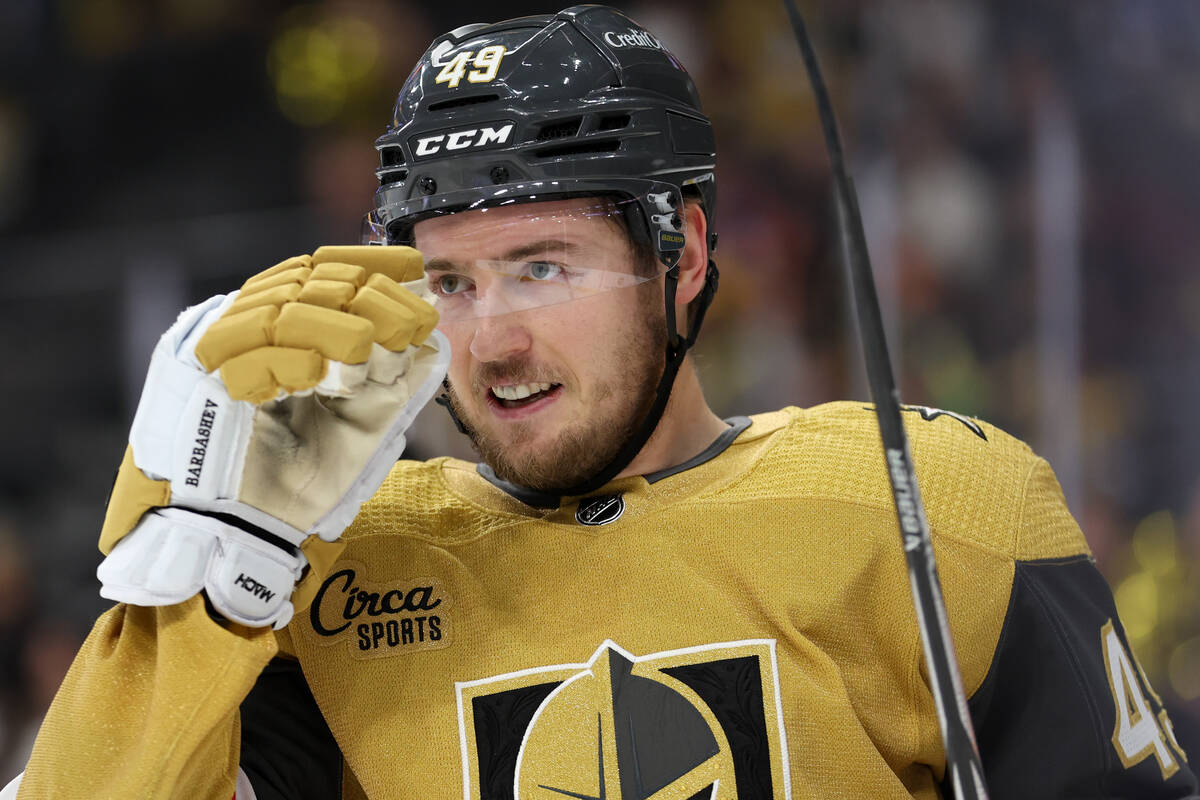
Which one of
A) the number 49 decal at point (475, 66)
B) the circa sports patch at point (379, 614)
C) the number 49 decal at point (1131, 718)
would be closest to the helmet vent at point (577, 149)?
the number 49 decal at point (475, 66)

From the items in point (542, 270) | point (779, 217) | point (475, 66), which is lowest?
point (542, 270)

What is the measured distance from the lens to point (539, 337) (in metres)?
1.34

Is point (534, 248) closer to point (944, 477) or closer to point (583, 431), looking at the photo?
point (583, 431)

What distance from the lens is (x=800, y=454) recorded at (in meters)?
1.40

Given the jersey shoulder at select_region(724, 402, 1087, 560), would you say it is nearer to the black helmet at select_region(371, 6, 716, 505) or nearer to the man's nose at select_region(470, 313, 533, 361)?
the black helmet at select_region(371, 6, 716, 505)

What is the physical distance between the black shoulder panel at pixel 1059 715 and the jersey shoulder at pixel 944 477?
0.16 ft

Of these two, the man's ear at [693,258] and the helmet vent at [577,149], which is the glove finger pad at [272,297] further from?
the man's ear at [693,258]

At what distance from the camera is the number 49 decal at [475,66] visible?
54.6 inches

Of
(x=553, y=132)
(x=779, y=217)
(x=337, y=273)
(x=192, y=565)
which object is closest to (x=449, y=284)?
(x=553, y=132)

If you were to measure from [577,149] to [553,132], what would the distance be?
0.04 meters

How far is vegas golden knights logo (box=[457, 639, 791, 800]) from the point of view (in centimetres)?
122

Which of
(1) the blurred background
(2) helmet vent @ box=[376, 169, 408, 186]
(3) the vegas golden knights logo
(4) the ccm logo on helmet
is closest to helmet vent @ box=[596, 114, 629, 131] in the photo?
(4) the ccm logo on helmet

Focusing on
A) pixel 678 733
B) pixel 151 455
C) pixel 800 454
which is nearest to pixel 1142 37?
pixel 800 454

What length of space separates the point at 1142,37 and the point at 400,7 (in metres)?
2.07
